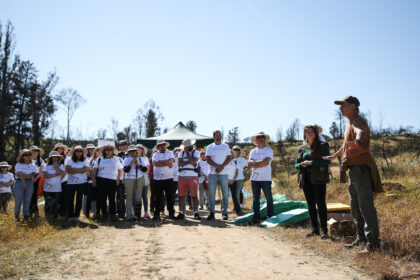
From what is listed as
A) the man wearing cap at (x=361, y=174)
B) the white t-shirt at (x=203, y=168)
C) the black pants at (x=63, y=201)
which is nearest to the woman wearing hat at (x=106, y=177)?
the black pants at (x=63, y=201)

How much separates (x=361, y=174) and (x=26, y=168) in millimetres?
7142

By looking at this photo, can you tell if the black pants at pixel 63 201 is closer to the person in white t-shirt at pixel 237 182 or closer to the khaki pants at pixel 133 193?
the khaki pants at pixel 133 193

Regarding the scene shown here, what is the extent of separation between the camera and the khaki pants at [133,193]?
25.5 ft

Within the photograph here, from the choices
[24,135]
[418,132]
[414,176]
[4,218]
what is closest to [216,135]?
[4,218]

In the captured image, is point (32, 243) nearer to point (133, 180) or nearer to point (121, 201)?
point (133, 180)

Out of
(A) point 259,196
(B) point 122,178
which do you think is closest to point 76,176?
(B) point 122,178

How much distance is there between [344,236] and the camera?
529cm

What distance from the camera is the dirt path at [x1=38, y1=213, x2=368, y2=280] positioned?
12.0 feet

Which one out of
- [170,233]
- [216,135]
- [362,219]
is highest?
[216,135]

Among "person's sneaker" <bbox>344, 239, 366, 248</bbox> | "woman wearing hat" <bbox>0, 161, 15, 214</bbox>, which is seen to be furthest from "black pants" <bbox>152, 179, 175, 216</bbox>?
"person's sneaker" <bbox>344, 239, 366, 248</bbox>

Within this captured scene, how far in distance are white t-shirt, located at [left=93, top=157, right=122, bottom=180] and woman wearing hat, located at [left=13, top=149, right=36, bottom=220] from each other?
1584 millimetres

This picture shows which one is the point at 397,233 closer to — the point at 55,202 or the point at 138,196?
the point at 138,196

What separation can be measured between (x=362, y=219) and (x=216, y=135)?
367 centimetres

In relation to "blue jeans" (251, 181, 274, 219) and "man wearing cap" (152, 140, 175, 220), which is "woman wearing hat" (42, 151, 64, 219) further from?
"blue jeans" (251, 181, 274, 219)
